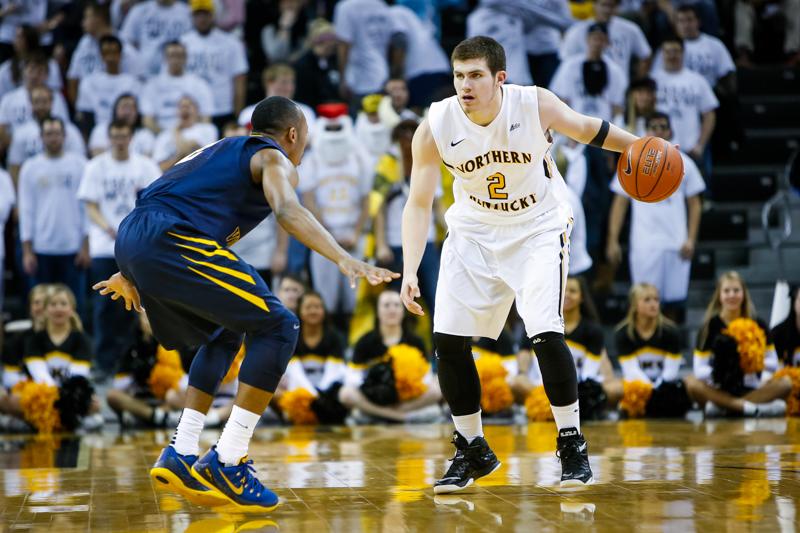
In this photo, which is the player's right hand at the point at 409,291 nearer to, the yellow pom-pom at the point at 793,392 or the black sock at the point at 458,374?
the black sock at the point at 458,374

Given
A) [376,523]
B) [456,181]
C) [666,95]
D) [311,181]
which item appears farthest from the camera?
[666,95]

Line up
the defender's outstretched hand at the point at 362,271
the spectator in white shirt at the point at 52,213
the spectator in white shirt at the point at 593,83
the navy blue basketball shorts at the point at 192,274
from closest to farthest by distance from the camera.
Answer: the defender's outstretched hand at the point at 362,271 < the navy blue basketball shorts at the point at 192,274 < the spectator in white shirt at the point at 52,213 < the spectator in white shirt at the point at 593,83

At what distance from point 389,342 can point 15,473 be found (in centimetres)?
382

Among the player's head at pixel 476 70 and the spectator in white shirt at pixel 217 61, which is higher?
the spectator in white shirt at pixel 217 61

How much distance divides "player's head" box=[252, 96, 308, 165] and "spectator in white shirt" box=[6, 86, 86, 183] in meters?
7.07

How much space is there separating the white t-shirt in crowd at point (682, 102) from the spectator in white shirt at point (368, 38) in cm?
293

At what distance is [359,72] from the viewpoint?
539 inches

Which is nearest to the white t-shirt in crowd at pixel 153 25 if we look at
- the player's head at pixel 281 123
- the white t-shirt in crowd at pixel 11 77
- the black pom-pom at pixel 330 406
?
the white t-shirt in crowd at pixel 11 77

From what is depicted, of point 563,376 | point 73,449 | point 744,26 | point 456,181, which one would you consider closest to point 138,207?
point 456,181

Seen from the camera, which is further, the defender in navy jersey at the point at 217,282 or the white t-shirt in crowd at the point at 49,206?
the white t-shirt in crowd at the point at 49,206

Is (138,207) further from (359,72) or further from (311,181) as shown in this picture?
(359,72)

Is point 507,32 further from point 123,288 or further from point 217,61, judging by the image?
point 123,288

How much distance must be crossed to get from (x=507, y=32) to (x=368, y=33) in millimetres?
1566

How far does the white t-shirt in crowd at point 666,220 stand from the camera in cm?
1159
